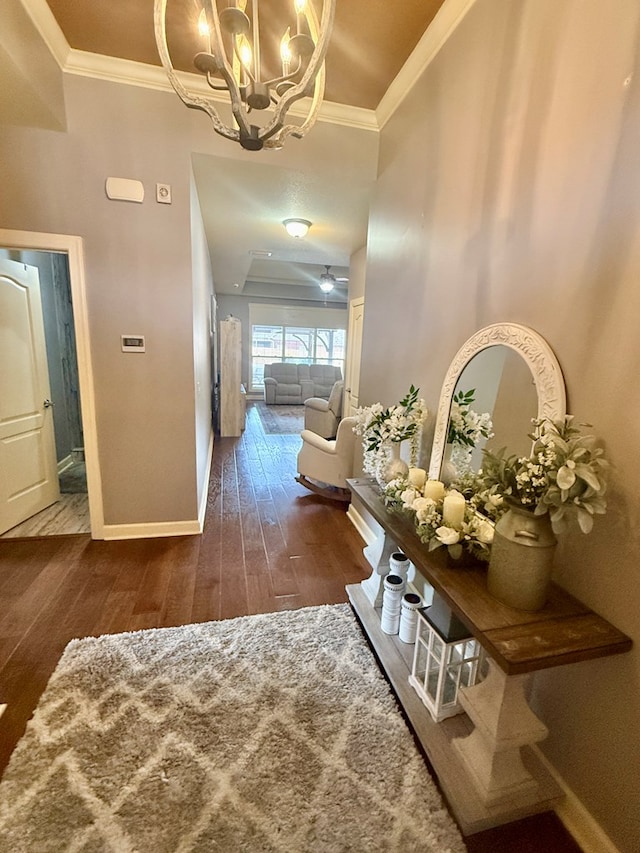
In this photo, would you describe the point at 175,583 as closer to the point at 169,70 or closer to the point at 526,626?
the point at 526,626

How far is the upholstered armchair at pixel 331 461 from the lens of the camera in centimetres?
342

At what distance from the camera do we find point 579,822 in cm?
114

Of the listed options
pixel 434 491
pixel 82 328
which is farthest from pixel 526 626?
pixel 82 328

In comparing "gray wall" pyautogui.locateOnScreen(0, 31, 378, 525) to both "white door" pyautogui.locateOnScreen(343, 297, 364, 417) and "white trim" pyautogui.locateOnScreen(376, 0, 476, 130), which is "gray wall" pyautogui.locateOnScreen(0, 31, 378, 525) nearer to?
"white trim" pyautogui.locateOnScreen(376, 0, 476, 130)

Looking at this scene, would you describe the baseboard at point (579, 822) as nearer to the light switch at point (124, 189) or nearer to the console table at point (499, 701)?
the console table at point (499, 701)

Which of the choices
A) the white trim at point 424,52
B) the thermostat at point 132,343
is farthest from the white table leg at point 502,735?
the white trim at point 424,52

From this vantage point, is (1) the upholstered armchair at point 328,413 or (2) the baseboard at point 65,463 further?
(1) the upholstered armchair at point 328,413

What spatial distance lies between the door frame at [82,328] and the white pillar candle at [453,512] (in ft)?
7.81

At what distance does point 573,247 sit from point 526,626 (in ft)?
3.78

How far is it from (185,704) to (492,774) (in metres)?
1.13

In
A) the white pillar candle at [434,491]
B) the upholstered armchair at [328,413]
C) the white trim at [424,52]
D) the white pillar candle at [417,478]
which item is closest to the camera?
the white pillar candle at [434,491]

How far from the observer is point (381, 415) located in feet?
6.26

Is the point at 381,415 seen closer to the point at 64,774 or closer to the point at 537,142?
the point at 537,142

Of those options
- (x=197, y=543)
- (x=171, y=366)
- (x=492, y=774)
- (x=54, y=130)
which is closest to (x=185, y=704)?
(x=492, y=774)
